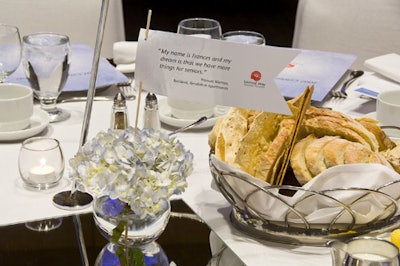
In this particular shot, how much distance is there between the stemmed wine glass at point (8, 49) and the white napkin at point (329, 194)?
27.9 inches

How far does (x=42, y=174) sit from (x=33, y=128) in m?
0.20

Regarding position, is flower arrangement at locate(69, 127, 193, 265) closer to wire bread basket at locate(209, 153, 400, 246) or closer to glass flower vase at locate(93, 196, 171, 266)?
glass flower vase at locate(93, 196, 171, 266)

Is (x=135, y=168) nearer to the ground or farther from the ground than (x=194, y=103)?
farther from the ground

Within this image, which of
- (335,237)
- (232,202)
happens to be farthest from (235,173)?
(335,237)

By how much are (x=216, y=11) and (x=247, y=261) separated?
3361mm

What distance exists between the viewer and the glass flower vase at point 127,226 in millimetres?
875

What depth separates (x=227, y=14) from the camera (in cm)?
423

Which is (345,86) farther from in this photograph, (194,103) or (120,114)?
(120,114)

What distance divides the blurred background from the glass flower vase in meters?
3.23

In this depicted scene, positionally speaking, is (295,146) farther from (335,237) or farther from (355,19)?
(355,19)

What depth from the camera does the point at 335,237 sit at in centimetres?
102

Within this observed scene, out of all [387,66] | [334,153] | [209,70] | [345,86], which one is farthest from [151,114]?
[387,66]

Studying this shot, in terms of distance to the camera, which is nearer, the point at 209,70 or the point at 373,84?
the point at 209,70

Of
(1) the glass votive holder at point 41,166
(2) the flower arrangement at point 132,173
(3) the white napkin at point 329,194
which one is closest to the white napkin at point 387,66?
(3) the white napkin at point 329,194
